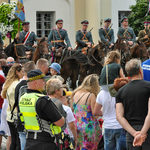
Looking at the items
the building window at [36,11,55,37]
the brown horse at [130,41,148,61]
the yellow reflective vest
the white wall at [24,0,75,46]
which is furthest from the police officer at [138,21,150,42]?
the yellow reflective vest

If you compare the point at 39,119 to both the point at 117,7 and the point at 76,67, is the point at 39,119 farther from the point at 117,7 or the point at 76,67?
the point at 117,7

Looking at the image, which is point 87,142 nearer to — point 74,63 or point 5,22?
point 74,63

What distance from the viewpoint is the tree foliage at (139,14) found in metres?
29.4

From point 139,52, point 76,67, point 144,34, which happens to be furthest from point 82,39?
A: point 76,67

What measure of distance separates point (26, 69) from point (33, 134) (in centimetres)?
222

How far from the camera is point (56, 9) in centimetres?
3044

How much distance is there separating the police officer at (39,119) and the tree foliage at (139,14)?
2369 centimetres

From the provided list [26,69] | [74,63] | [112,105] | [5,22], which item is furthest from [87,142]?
[5,22]

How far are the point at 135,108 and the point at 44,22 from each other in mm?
25333

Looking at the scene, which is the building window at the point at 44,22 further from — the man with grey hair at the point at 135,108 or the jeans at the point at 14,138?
the man with grey hair at the point at 135,108

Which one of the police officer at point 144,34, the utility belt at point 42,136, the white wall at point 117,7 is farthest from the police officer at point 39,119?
the white wall at point 117,7

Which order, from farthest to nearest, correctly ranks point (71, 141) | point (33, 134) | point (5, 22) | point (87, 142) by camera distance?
point (5, 22)
point (87, 142)
point (71, 141)
point (33, 134)

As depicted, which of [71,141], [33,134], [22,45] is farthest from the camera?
[22,45]

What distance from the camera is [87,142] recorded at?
7477 mm
